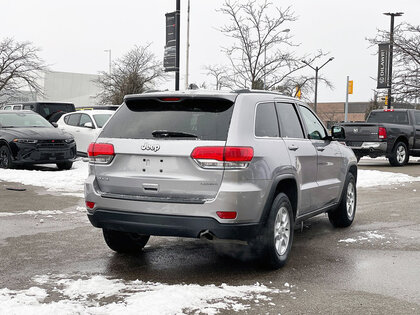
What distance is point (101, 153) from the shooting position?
562 cm

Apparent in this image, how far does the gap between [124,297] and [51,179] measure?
9.21 meters

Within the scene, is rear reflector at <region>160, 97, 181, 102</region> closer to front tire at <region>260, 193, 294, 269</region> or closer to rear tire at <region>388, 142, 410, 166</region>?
front tire at <region>260, 193, 294, 269</region>

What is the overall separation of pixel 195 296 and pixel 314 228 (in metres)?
3.80

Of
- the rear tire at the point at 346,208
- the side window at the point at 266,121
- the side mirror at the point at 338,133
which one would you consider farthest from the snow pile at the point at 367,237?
the side window at the point at 266,121

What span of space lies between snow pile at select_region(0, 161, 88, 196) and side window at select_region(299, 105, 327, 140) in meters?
5.89

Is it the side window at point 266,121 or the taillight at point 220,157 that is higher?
the side window at point 266,121

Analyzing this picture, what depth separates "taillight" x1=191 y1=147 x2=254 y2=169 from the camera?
16.6 feet

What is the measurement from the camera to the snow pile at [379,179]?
13.9m

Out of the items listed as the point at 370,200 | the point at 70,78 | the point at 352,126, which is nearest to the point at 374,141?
the point at 352,126

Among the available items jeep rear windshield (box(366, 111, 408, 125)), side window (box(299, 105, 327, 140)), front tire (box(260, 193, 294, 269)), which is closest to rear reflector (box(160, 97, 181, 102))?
front tire (box(260, 193, 294, 269))

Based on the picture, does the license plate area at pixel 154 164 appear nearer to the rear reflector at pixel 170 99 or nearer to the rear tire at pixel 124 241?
the rear reflector at pixel 170 99

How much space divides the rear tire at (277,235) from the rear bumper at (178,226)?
199mm

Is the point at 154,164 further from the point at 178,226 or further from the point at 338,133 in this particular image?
the point at 338,133

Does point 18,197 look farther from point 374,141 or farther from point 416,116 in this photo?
point 416,116
